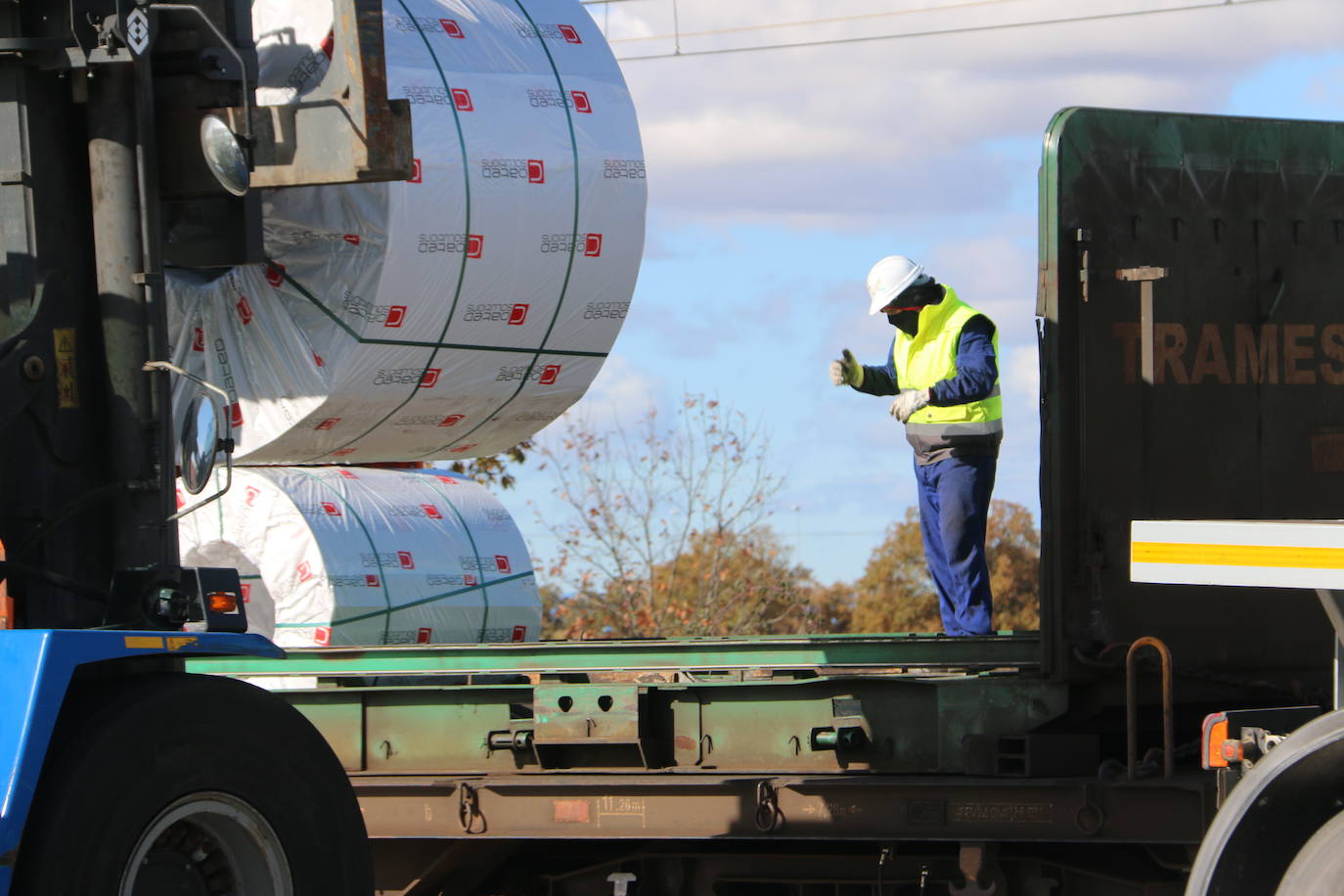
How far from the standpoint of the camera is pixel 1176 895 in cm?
557

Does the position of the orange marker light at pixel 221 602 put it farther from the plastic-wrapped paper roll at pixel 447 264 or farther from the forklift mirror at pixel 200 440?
the plastic-wrapped paper roll at pixel 447 264

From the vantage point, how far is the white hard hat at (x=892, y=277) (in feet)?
24.5

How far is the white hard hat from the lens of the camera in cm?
747

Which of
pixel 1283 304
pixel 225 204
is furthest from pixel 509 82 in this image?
pixel 1283 304

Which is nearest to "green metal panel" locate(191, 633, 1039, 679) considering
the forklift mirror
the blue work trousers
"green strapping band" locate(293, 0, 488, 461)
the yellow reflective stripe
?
the blue work trousers

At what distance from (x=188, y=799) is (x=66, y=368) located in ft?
3.74

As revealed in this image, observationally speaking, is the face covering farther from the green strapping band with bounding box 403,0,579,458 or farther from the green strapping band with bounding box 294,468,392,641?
the green strapping band with bounding box 294,468,392,641

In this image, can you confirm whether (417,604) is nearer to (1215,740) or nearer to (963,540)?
(963,540)

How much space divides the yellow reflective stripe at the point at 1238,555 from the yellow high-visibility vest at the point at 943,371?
2.63 m

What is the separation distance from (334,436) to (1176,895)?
3.39 meters

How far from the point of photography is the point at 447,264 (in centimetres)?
677

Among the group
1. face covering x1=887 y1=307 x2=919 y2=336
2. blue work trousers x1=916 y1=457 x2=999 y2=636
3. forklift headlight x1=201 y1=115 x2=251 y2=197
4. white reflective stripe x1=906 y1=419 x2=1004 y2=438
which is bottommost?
blue work trousers x1=916 y1=457 x2=999 y2=636

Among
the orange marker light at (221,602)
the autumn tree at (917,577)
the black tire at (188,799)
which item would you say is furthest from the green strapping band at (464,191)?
the autumn tree at (917,577)

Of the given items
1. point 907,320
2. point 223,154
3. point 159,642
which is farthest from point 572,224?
point 159,642
